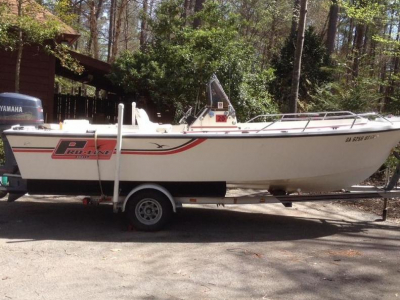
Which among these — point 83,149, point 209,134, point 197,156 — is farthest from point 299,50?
point 83,149

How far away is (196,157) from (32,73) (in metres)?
8.37

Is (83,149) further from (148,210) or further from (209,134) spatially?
(209,134)

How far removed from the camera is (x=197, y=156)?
6.61 meters

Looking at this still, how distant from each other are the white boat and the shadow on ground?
0.60 m

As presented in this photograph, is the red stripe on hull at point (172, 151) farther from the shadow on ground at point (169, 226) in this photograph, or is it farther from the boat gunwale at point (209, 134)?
the shadow on ground at point (169, 226)

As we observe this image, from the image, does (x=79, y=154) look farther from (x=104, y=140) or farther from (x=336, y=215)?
(x=336, y=215)

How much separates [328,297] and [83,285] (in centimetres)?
241

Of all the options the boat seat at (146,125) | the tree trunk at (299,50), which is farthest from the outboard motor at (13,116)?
the tree trunk at (299,50)

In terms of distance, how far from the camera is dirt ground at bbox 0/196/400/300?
15.4 ft

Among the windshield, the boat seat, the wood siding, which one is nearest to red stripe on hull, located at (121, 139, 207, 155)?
the boat seat

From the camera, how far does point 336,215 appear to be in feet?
27.2

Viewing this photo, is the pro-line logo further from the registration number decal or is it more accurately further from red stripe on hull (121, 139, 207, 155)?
the registration number decal

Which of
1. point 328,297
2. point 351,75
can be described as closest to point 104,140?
point 328,297

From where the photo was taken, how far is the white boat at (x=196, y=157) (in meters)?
6.55
